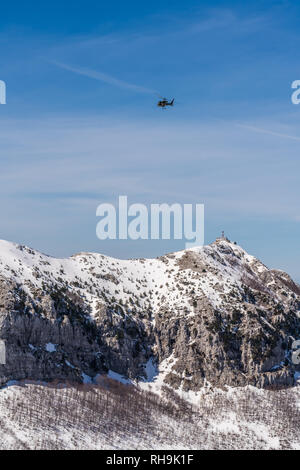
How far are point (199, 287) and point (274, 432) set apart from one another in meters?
44.2

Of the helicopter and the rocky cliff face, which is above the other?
the helicopter

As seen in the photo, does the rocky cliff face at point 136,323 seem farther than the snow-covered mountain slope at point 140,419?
Yes

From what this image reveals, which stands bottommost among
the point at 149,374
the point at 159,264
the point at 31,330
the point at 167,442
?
the point at 167,442

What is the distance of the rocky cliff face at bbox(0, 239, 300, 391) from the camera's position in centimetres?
14700

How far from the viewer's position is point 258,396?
504ft

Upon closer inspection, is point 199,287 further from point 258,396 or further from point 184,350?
point 258,396

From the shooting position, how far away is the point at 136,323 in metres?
165

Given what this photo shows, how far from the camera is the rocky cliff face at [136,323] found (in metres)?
147

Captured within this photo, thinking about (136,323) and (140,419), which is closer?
(140,419)

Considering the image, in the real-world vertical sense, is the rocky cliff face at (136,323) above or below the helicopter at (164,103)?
below

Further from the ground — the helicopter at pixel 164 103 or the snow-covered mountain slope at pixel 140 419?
the helicopter at pixel 164 103

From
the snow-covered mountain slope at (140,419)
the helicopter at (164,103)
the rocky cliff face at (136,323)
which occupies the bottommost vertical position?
the snow-covered mountain slope at (140,419)

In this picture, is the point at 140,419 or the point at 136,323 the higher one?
the point at 136,323
